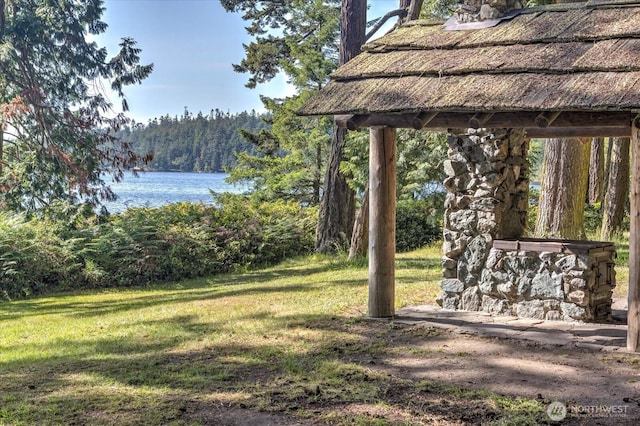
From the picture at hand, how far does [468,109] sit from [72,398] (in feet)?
15.4

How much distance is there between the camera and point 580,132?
9961mm

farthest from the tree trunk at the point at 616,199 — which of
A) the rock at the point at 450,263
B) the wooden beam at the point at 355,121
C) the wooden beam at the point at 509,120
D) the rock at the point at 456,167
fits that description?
the wooden beam at the point at 355,121

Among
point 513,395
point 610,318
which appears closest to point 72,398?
point 513,395

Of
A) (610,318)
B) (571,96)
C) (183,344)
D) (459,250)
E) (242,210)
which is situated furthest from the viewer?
(242,210)

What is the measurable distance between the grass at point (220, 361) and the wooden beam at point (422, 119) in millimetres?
2348

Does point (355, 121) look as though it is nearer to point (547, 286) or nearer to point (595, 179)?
point (547, 286)

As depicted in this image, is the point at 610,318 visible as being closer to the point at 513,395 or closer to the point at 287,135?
the point at 513,395

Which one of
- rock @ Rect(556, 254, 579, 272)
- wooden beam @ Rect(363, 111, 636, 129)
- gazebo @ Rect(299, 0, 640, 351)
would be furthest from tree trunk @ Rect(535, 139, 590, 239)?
wooden beam @ Rect(363, 111, 636, 129)

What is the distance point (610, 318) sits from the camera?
9.06 m

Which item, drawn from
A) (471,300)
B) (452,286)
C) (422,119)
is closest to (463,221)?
(452,286)

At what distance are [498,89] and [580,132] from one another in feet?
8.33

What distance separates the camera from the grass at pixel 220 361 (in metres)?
5.91

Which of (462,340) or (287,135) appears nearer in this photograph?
(462,340)

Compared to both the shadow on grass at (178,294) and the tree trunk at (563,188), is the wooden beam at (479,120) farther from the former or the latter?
the tree trunk at (563,188)
